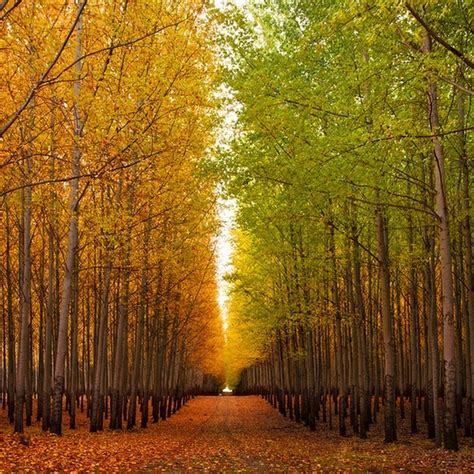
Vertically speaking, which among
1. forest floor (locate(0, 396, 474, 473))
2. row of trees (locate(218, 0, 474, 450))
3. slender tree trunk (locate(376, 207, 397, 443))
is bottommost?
forest floor (locate(0, 396, 474, 473))

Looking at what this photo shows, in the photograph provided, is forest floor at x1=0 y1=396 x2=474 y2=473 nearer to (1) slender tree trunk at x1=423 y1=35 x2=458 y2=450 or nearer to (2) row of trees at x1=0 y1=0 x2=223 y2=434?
(1) slender tree trunk at x1=423 y1=35 x2=458 y2=450

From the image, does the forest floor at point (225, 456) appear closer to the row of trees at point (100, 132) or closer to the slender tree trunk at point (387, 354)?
the slender tree trunk at point (387, 354)

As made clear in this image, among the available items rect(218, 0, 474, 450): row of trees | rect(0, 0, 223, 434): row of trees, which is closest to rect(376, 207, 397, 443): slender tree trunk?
rect(218, 0, 474, 450): row of trees

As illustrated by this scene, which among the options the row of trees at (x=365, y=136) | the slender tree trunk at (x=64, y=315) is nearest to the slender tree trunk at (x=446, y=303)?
the row of trees at (x=365, y=136)

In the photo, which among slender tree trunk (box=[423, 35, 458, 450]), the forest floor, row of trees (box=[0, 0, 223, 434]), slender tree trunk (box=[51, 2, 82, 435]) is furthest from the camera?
slender tree trunk (box=[51, 2, 82, 435])

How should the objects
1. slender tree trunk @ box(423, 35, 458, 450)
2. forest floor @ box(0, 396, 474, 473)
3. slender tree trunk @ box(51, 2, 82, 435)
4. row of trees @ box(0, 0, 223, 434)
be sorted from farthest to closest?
slender tree trunk @ box(51, 2, 82, 435), slender tree trunk @ box(423, 35, 458, 450), row of trees @ box(0, 0, 223, 434), forest floor @ box(0, 396, 474, 473)

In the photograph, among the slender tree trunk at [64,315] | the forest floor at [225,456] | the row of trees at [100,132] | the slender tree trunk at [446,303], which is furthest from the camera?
the slender tree trunk at [64,315]

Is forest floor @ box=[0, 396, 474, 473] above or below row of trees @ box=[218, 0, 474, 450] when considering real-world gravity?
below

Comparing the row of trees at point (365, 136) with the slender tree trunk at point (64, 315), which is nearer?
the row of trees at point (365, 136)

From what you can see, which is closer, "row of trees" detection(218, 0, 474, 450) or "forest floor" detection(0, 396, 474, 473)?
"forest floor" detection(0, 396, 474, 473)

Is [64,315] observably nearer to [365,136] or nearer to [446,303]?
A: [365,136]

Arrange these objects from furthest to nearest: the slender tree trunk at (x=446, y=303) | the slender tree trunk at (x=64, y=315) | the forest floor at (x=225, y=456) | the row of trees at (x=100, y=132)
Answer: the slender tree trunk at (x=64, y=315), the slender tree trunk at (x=446, y=303), the row of trees at (x=100, y=132), the forest floor at (x=225, y=456)

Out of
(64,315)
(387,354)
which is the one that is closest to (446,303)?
(387,354)

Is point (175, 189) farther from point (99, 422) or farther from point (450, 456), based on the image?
point (450, 456)
